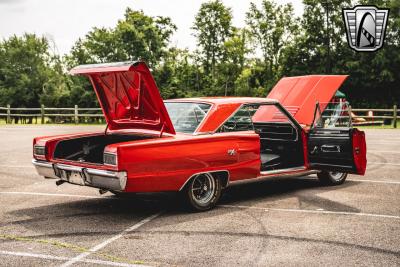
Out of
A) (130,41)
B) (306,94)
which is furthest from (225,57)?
(306,94)

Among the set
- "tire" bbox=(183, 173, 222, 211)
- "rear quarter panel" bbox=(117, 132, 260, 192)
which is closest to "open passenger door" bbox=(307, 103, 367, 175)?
"rear quarter panel" bbox=(117, 132, 260, 192)

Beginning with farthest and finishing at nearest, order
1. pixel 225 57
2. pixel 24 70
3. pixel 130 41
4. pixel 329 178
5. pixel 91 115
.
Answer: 1. pixel 24 70
2. pixel 225 57
3. pixel 130 41
4. pixel 91 115
5. pixel 329 178

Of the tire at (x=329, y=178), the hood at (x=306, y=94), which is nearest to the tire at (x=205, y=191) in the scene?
the tire at (x=329, y=178)

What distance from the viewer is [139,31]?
49.9 meters

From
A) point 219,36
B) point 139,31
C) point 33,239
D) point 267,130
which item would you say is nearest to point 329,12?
point 219,36

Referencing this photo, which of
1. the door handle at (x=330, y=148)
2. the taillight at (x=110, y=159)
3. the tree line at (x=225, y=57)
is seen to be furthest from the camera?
the tree line at (x=225, y=57)

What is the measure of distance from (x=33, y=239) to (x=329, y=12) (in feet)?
167

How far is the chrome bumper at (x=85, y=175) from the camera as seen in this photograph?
5594 mm

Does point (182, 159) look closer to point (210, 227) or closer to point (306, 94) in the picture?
point (210, 227)

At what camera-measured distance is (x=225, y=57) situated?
193 feet

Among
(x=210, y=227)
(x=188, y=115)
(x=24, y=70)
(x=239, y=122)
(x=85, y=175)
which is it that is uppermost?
(x=24, y=70)

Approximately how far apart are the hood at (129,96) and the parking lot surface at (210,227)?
3.63ft

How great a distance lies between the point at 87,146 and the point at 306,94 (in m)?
3.89

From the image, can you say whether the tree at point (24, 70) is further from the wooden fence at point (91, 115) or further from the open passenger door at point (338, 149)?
the open passenger door at point (338, 149)
